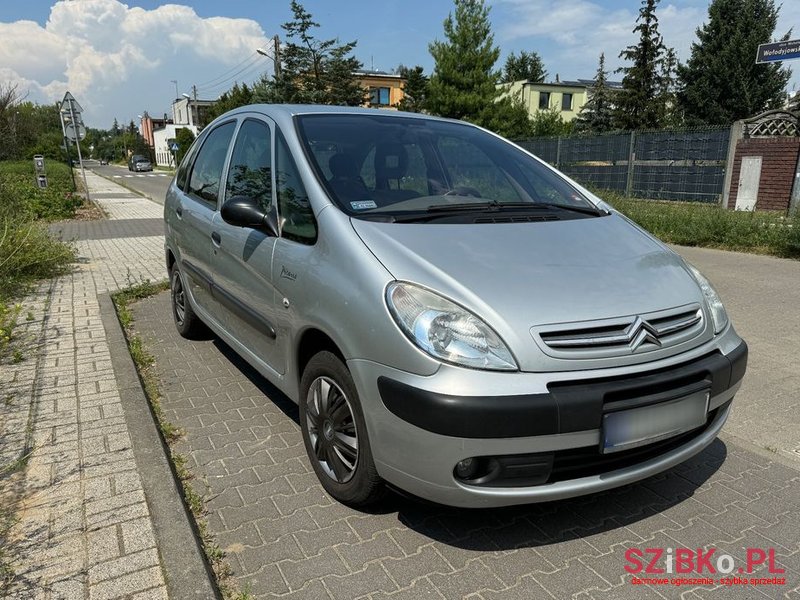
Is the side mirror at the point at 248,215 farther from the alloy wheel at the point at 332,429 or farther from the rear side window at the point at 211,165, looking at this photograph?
the rear side window at the point at 211,165

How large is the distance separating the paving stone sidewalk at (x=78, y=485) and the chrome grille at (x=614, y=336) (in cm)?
172

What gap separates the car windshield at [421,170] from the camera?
291 centimetres

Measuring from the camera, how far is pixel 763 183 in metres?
15.0

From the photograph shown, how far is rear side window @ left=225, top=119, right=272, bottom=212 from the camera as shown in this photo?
326cm

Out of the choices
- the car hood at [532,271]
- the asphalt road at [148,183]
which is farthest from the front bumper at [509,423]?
the asphalt road at [148,183]

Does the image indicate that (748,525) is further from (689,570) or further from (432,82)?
(432,82)

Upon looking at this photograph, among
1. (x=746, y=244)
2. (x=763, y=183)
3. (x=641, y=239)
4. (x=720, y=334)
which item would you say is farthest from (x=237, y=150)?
(x=763, y=183)

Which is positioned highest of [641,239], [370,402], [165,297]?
[641,239]

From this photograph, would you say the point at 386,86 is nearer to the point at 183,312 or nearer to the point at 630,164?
the point at 630,164

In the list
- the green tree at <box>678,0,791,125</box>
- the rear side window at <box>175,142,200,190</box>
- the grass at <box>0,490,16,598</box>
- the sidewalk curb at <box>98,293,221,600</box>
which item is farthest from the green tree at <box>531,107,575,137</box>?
the grass at <box>0,490,16,598</box>

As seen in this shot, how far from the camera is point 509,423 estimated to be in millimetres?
2023

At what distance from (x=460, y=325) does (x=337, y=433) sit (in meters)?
0.85

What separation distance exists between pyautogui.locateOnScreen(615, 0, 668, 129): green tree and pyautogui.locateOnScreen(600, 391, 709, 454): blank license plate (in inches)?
1741

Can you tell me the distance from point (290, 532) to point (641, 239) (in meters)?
2.18
